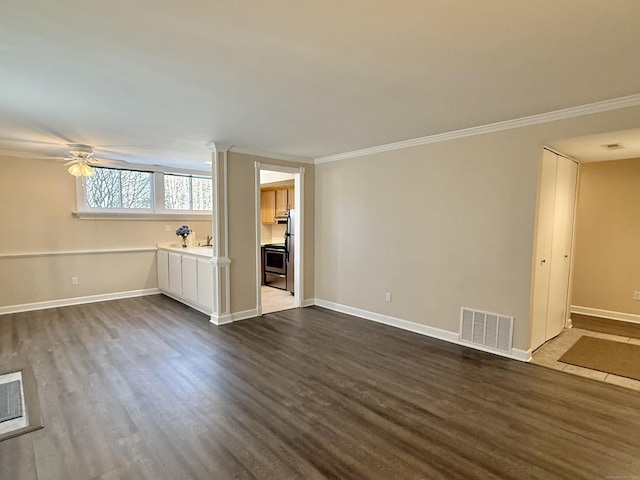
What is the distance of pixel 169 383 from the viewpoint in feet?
9.57

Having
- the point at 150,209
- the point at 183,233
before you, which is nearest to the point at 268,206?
the point at 183,233

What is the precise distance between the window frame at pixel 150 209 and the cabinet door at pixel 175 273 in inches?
41.1

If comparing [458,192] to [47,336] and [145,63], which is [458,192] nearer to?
[145,63]

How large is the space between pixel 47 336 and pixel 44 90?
293 cm

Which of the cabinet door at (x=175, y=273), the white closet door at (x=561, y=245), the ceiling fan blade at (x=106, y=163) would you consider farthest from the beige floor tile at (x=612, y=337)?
the ceiling fan blade at (x=106, y=163)

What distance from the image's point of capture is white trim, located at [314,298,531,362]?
11.4ft

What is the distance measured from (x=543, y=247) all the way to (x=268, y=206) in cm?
535

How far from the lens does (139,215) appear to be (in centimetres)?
613

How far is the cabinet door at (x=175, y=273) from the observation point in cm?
554

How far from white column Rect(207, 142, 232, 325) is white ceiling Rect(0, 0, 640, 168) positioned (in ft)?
2.74

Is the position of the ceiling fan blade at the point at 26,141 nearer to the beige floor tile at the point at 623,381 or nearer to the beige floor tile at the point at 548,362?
the beige floor tile at the point at 548,362

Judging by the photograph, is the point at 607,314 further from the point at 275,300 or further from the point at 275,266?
the point at 275,266

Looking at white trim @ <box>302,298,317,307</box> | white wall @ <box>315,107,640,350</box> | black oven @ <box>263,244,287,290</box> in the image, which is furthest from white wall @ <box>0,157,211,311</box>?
white wall @ <box>315,107,640,350</box>

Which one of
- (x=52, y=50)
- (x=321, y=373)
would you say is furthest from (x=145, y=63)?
(x=321, y=373)
